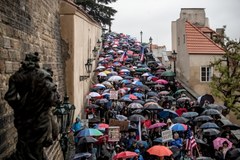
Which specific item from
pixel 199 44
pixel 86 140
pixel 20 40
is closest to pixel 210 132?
pixel 86 140

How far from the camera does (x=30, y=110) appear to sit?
5.68m

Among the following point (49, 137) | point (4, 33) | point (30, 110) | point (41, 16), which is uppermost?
point (41, 16)

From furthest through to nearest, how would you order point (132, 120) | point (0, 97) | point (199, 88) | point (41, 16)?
point (199, 88) → point (132, 120) → point (41, 16) → point (0, 97)

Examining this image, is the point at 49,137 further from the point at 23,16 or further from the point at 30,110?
the point at 23,16

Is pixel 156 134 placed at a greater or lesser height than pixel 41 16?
lesser

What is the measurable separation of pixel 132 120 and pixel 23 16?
7.25 m

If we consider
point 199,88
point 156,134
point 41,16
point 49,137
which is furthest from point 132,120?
point 199,88

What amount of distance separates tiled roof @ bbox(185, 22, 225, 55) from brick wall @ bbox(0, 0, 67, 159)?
20.1m

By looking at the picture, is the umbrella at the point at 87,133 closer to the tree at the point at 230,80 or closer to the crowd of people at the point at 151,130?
the crowd of people at the point at 151,130

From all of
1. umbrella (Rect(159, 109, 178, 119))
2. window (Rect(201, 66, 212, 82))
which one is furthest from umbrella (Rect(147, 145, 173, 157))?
window (Rect(201, 66, 212, 82))

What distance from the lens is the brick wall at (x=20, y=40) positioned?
750cm

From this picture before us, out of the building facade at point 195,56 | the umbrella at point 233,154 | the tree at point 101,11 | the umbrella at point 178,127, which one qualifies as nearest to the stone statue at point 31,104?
the umbrella at point 233,154

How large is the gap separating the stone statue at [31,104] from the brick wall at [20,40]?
1342 millimetres

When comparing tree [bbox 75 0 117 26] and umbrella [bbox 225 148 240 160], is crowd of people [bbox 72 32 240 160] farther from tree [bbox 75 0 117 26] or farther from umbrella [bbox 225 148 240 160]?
tree [bbox 75 0 117 26]
